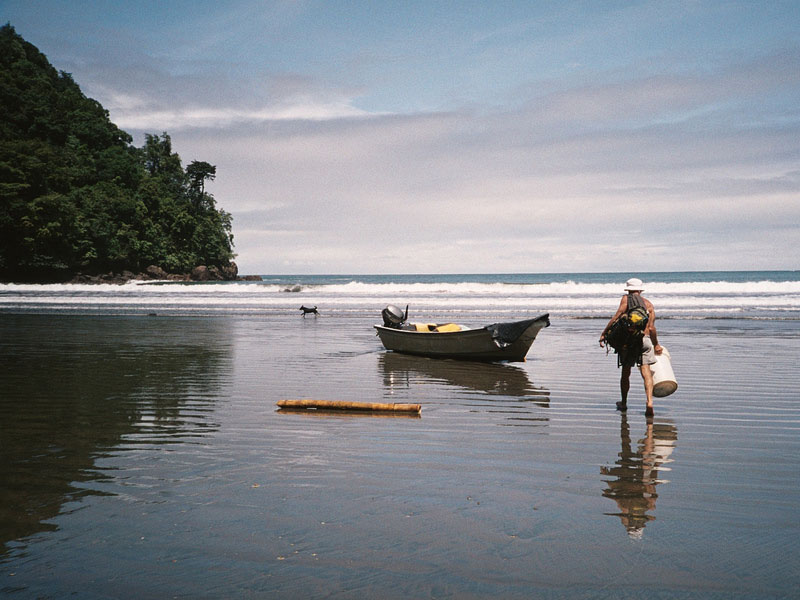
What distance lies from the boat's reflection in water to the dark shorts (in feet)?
4.67

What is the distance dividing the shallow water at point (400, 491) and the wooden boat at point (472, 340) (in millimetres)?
2740

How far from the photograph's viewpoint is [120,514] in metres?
4.75

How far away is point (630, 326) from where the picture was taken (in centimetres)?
870

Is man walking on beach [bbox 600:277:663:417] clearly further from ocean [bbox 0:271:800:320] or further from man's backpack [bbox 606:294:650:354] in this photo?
ocean [bbox 0:271:800:320]

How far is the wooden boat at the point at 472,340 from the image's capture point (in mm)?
14586

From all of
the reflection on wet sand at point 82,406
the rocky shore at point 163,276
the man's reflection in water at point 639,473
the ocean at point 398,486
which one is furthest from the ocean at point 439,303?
the man's reflection in water at point 639,473

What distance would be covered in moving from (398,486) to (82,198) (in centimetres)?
6736

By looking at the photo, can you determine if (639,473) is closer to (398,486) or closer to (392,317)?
(398,486)

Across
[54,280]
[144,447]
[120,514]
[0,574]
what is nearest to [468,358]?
[144,447]

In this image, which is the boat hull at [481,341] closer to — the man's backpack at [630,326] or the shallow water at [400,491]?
the shallow water at [400,491]

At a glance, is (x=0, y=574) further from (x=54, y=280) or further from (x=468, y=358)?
(x=54, y=280)

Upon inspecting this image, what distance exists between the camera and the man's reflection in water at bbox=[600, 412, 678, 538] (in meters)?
4.72

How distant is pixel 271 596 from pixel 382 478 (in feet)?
7.28

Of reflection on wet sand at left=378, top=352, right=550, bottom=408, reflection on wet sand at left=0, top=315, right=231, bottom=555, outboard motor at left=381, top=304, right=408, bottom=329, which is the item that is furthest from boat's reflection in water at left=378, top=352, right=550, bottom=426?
reflection on wet sand at left=0, top=315, right=231, bottom=555
